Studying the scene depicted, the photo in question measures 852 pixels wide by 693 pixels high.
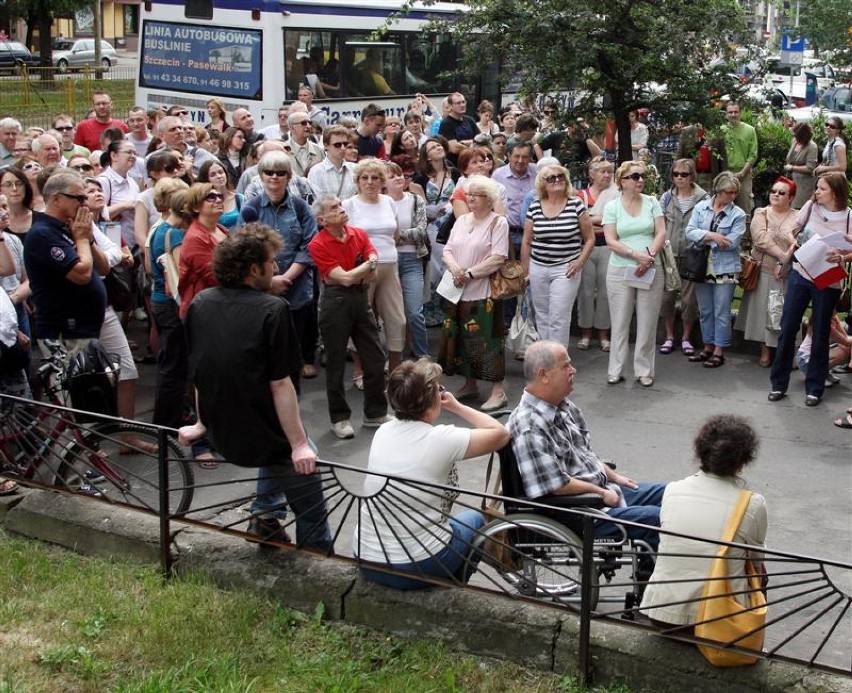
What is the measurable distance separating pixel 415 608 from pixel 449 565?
229mm

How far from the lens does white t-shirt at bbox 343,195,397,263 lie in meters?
9.10

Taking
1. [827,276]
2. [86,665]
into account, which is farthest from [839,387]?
[86,665]

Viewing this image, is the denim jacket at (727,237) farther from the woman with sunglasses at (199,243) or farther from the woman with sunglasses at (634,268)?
the woman with sunglasses at (199,243)

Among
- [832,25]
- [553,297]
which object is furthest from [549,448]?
[832,25]

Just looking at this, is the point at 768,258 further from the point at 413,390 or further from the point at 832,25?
the point at 832,25

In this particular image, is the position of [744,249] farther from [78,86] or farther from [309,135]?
[78,86]

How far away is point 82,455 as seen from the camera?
630 centimetres

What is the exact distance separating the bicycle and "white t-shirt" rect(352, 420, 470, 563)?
4.26 feet

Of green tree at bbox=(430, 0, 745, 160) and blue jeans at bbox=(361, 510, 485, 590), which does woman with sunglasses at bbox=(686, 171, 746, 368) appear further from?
blue jeans at bbox=(361, 510, 485, 590)

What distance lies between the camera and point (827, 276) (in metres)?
8.74

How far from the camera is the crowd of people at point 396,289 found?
17.3ft

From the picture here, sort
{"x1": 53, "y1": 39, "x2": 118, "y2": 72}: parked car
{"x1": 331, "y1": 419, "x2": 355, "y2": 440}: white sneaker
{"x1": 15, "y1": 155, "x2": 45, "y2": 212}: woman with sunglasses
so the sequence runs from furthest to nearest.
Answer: {"x1": 53, "y1": 39, "x2": 118, "y2": 72}: parked car → {"x1": 15, "y1": 155, "x2": 45, "y2": 212}: woman with sunglasses → {"x1": 331, "y1": 419, "x2": 355, "y2": 440}: white sneaker

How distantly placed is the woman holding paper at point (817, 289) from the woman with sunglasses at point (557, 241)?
A: 1540 mm

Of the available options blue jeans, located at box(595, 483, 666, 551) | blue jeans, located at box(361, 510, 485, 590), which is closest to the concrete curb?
blue jeans, located at box(361, 510, 485, 590)
